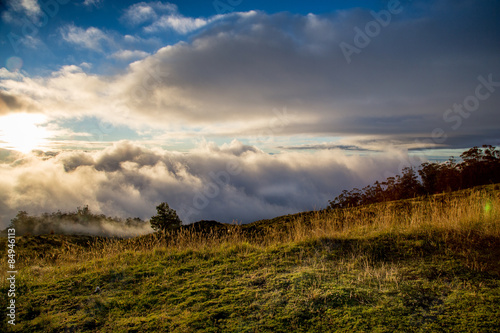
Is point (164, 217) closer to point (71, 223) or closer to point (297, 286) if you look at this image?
point (297, 286)

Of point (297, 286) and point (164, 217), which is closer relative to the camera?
point (297, 286)

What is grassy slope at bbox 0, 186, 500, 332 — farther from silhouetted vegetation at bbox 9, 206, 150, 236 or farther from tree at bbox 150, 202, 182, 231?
silhouetted vegetation at bbox 9, 206, 150, 236

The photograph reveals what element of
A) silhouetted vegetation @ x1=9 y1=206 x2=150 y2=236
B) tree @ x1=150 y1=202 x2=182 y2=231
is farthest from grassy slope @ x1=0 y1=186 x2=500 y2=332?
silhouetted vegetation @ x1=9 y1=206 x2=150 y2=236

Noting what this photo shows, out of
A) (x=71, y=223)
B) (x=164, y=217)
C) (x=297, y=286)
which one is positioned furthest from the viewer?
(x=71, y=223)

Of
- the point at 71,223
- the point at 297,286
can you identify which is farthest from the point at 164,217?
the point at 71,223

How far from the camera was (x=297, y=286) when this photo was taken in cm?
465

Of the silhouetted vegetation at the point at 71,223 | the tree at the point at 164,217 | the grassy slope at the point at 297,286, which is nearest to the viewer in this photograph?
the grassy slope at the point at 297,286

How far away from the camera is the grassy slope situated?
3.72m

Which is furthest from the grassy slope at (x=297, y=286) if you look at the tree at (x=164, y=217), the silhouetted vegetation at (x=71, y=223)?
the silhouetted vegetation at (x=71, y=223)

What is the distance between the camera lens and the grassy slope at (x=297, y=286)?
3.72 meters

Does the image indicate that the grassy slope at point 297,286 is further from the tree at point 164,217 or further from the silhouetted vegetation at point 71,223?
the silhouetted vegetation at point 71,223

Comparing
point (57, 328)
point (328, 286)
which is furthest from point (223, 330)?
point (57, 328)

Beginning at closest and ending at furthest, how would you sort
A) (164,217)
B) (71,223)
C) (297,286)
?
1. (297,286)
2. (164,217)
3. (71,223)

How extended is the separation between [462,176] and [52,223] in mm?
90222
